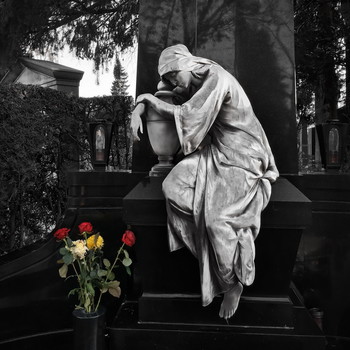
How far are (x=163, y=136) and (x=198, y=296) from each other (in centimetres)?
116

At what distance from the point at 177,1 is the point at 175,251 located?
7.35 feet

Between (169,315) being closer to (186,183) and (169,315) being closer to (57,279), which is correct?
(186,183)

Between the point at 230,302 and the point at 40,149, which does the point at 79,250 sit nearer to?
the point at 230,302

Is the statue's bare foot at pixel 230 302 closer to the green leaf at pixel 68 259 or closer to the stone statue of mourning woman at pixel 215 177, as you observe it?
the stone statue of mourning woman at pixel 215 177

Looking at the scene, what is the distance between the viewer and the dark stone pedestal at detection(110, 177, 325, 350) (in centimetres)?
281

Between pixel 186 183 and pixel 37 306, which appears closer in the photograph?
pixel 186 183

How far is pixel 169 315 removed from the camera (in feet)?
9.80

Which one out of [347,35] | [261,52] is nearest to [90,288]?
[261,52]

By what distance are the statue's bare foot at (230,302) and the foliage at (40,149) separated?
4.21 meters

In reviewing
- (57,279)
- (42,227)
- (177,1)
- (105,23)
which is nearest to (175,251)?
(57,279)

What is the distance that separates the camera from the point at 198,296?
9.93ft

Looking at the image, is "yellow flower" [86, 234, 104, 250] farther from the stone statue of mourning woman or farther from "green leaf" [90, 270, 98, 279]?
the stone statue of mourning woman

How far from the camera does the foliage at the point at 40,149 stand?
19.9ft

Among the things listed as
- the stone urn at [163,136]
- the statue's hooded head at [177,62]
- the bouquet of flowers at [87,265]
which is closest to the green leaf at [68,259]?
the bouquet of flowers at [87,265]
